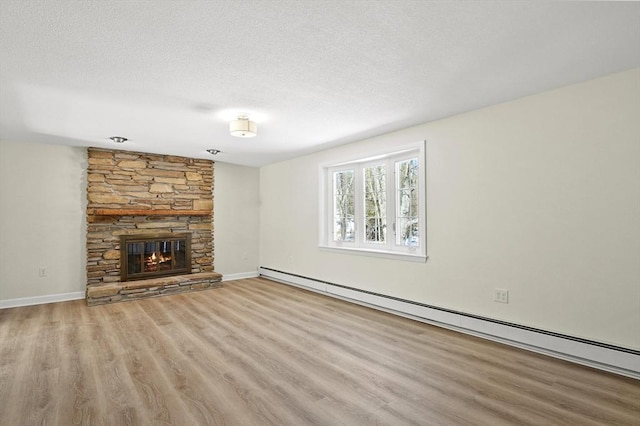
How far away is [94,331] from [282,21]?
361 cm

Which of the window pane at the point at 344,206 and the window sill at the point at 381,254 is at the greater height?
the window pane at the point at 344,206

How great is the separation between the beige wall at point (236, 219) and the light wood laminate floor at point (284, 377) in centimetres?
258

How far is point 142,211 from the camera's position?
5402 mm

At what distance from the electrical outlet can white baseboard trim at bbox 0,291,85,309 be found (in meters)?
5.58

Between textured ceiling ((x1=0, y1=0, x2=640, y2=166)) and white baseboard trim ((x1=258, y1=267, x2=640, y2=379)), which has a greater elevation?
textured ceiling ((x1=0, y1=0, x2=640, y2=166))

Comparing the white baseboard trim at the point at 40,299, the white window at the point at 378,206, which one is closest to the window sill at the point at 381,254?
the white window at the point at 378,206

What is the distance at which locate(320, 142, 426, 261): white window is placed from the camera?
404 centimetres

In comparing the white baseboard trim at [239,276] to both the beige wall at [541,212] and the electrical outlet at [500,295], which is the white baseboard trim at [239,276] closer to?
the beige wall at [541,212]

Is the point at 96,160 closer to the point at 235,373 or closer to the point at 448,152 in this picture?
the point at 235,373

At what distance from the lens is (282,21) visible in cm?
186

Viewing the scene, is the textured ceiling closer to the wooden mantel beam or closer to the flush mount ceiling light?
the flush mount ceiling light

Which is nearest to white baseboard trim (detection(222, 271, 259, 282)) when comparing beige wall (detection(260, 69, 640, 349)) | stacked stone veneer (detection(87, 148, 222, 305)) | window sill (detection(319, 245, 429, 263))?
stacked stone veneer (detection(87, 148, 222, 305))

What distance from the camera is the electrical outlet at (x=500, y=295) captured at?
3.12 metres

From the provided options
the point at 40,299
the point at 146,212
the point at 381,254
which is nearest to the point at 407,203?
the point at 381,254
